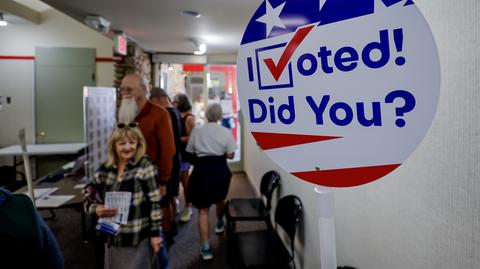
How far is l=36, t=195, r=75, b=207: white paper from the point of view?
2.54m

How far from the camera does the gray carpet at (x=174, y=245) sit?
9.16ft

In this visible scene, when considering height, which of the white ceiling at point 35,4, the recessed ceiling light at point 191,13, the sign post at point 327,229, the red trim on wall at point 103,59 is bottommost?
the sign post at point 327,229

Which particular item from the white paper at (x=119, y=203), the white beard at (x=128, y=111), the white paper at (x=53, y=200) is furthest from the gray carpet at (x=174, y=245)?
the white beard at (x=128, y=111)

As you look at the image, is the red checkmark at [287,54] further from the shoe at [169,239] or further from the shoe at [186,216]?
the shoe at [186,216]

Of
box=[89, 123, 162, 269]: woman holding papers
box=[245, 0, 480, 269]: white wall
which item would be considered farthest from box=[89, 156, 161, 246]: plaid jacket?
box=[245, 0, 480, 269]: white wall

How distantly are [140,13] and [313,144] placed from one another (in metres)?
2.91

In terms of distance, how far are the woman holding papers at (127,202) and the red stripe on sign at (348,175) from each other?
1296mm

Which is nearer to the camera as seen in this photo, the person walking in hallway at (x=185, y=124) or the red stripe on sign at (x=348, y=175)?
the red stripe on sign at (x=348, y=175)

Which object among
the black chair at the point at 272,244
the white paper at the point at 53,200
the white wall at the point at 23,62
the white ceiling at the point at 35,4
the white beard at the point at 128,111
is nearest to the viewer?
the black chair at the point at 272,244

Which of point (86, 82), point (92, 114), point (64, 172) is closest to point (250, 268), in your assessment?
point (92, 114)

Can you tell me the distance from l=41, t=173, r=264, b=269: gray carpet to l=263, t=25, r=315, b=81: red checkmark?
2.42 m

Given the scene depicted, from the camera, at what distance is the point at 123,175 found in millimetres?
1770

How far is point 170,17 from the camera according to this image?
3.18 m

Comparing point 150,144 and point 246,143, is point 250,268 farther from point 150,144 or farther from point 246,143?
point 246,143
